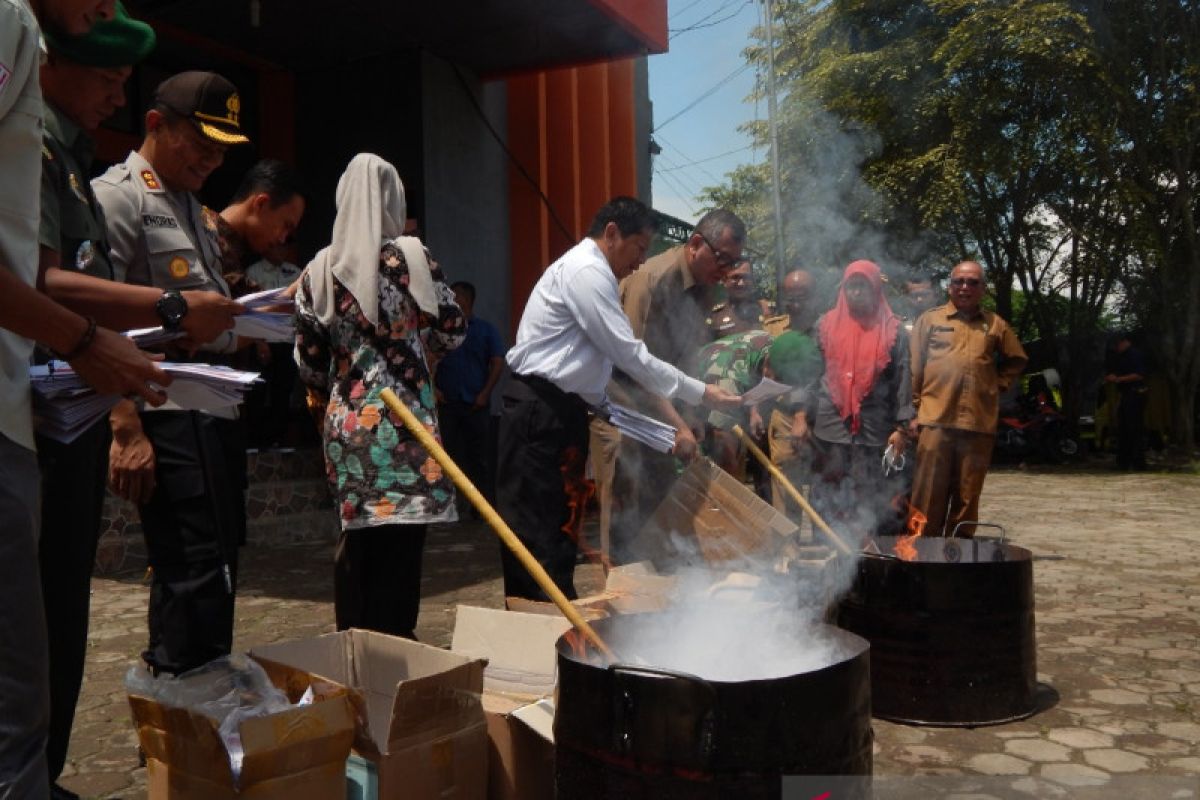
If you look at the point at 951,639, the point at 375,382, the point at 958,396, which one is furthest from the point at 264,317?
the point at 958,396

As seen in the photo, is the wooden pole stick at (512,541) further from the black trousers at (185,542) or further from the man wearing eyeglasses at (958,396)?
the man wearing eyeglasses at (958,396)

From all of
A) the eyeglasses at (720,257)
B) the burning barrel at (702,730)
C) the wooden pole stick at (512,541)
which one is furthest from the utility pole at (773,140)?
the burning barrel at (702,730)

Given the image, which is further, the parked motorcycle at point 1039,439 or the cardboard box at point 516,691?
the parked motorcycle at point 1039,439

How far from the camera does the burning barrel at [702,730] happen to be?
1998 millimetres

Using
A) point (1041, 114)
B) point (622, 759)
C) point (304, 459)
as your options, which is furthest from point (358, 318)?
point (1041, 114)

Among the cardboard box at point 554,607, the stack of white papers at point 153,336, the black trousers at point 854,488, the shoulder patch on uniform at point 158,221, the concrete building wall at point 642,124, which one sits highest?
the concrete building wall at point 642,124

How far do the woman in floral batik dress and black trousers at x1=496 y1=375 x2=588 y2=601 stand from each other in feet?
1.96

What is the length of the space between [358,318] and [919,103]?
15.8 m

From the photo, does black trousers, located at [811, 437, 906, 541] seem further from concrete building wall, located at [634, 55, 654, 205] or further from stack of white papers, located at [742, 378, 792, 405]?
concrete building wall, located at [634, 55, 654, 205]

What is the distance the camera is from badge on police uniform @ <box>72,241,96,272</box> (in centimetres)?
231

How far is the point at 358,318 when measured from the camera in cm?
328

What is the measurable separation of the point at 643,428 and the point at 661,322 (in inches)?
52.1

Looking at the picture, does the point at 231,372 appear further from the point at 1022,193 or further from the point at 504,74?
the point at 1022,193

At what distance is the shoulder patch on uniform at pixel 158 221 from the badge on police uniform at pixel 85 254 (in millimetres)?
445
